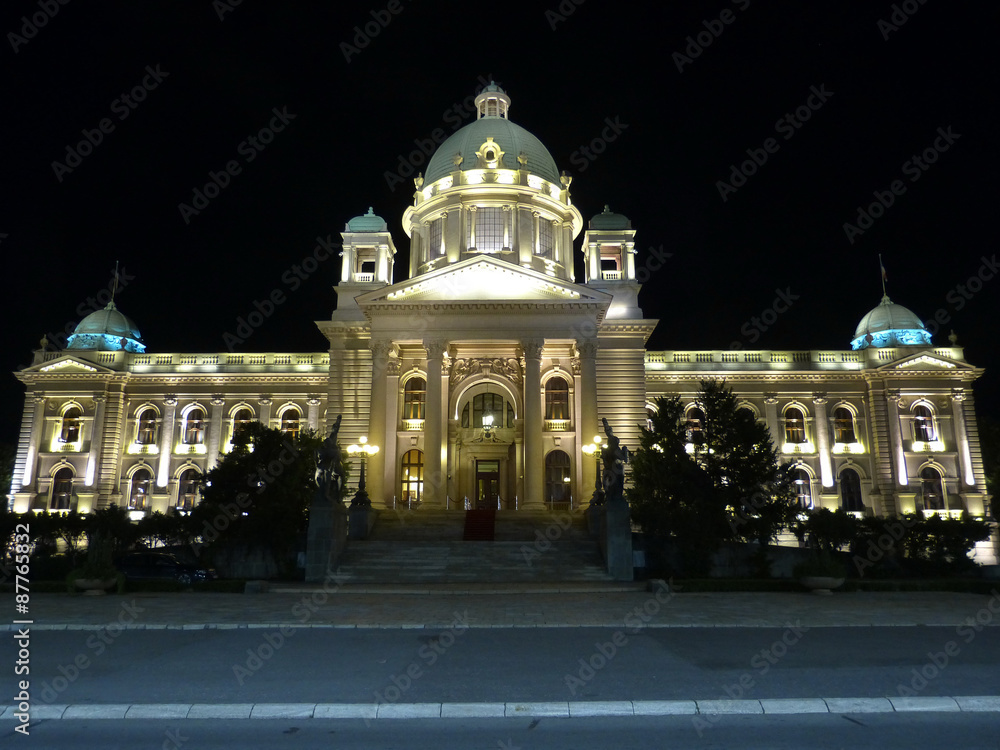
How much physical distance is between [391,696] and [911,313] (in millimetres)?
58117

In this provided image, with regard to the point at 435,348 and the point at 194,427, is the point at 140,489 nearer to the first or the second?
the point at 194,427

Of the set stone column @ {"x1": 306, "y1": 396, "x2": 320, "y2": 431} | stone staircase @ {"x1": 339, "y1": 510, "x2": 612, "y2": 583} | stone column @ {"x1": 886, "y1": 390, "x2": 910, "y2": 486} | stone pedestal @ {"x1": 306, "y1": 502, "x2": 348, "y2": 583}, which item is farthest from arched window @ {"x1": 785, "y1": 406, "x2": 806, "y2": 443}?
stone pedestal @ {"x1": 306, "y1": 502, "x2": 348, "y2": 583}

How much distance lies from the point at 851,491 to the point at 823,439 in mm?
4012

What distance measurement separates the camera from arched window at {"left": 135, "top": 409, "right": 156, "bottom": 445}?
54250 millimetres

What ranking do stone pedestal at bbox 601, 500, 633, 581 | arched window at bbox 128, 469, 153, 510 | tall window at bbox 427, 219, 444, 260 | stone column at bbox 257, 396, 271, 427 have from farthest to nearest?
1. stone column at bbox 257, 396, 271, 427
2. arched window at bbox 128, 469, 153, 510
3. tall window at bbox 427, 219, 444, 260
4. stone pedestal at bbox 601, 500, 633, 581

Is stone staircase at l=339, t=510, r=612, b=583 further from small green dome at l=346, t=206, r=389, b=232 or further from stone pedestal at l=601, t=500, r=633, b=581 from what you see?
small green dome at l=346, t=206, r=389, b=232

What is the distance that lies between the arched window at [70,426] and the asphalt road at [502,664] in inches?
1737

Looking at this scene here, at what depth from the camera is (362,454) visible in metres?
39.7

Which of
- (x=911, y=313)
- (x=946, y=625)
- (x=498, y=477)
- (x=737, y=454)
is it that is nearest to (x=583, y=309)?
(x=498, y=477)

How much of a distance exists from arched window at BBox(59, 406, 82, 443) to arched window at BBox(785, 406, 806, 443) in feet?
162

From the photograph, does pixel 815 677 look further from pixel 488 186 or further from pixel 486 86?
pixel 486 86

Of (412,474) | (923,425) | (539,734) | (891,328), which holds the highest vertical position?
(891,328)

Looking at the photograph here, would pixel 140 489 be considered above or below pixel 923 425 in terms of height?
below

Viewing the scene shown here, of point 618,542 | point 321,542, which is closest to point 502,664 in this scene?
point 618,542
